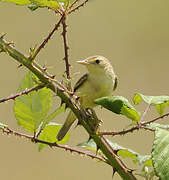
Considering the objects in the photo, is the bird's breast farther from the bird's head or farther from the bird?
the bird's head

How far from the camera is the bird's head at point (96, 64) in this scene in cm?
245

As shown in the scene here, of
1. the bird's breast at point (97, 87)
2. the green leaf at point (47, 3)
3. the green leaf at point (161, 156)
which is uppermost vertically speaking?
the green leaf at point (47, 3)

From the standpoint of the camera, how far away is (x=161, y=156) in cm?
88

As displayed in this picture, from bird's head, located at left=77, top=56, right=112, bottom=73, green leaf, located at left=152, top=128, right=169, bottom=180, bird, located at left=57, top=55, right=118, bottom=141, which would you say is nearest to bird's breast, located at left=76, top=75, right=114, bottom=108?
bird, located at left=57, top=55, right=118, bottom=141

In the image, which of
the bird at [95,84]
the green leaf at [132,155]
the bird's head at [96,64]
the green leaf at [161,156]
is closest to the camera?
the green leaf at [161,156]

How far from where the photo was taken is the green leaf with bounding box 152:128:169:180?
86 centimetres

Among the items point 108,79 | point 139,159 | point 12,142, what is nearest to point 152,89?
point 12,142

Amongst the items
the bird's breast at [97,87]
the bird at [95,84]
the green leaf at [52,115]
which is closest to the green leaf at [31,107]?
the green leaf at [52,115]

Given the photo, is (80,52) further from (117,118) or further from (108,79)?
(108,79)

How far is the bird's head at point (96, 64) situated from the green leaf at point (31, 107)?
1251 mm

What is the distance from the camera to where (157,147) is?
89 cm

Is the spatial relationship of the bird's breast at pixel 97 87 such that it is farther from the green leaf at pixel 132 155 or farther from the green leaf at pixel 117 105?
the green leaf at pixel 117 105

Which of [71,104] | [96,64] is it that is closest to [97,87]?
[96,64]

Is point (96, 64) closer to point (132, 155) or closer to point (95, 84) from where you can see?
point (95, 84)
